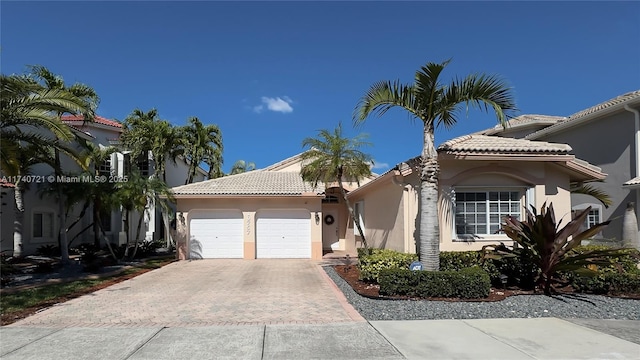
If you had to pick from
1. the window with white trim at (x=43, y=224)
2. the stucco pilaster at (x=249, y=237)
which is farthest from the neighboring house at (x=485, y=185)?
the window with white trim at (x=43, y=224)

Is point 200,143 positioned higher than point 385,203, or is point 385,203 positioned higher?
point 200,143

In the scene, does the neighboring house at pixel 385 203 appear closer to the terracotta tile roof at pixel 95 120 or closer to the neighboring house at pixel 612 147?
the neighboring house at pixel 612 147

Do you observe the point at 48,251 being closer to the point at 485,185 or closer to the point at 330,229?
the point at 330,229

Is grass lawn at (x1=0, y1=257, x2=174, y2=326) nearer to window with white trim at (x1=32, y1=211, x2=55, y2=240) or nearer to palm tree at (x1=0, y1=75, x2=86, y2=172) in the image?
palm tree at (x1=0, y1=75, x2=86, y2=172)

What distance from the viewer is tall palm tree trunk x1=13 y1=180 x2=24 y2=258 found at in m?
17.6

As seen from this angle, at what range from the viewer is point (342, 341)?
602 centimetres

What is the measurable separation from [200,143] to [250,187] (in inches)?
280

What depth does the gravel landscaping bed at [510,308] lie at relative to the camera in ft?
24.7

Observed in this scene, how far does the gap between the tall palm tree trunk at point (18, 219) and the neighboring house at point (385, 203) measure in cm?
683

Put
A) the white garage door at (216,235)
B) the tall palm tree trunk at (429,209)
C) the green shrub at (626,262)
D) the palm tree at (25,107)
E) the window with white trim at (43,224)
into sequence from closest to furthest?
the tall palm tree trunk at (429,209) → the green shrub at (626,262) → the palm tree at (25,107) → the white garage door at (216,235) → the window with white trim at (43,224)

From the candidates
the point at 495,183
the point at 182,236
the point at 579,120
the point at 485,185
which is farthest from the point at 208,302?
the point at 579,120

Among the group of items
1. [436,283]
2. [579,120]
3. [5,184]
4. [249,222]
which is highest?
[579,120]

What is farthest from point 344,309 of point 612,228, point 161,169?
point 161,169

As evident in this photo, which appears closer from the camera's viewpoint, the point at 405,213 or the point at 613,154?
the point at 405,213
